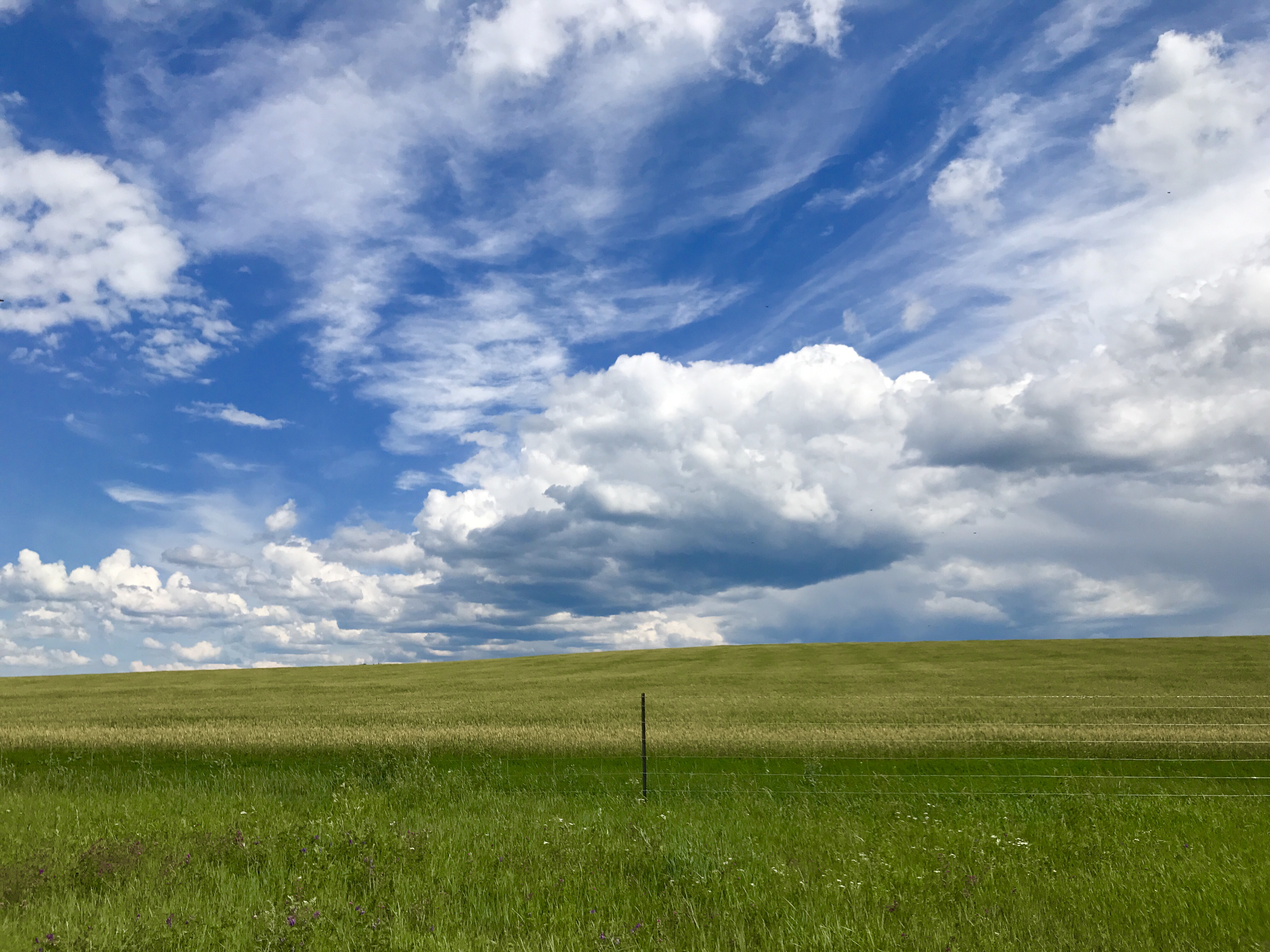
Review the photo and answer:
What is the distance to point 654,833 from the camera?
1038cm

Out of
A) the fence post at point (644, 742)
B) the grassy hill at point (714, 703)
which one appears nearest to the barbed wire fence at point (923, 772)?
the fence post at point (644, 742)

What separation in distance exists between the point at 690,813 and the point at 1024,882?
5398 millimetres

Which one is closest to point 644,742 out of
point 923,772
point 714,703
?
point 923,772

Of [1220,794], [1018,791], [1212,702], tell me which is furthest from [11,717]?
[1212,702]

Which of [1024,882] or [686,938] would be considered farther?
[1024,882]

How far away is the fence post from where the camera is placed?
48.6 feet

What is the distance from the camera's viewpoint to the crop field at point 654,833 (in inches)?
276

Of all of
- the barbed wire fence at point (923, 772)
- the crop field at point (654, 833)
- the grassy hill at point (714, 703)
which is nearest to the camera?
the crop field at point (654, 833)

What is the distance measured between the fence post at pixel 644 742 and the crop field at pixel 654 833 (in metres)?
0.31

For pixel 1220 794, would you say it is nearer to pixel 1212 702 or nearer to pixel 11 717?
pixel 1212 702

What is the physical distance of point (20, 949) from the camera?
6.36 meters

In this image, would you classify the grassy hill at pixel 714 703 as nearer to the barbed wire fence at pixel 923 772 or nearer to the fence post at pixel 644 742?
the fence post at pixel 644 742

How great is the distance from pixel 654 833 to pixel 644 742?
14.1ft

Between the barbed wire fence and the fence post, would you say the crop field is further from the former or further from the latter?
the fence post
